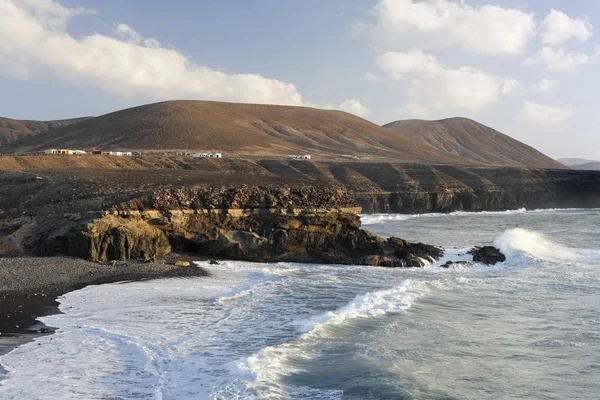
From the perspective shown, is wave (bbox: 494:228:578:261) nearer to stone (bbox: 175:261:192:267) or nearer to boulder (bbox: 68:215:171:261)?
stone (bbox: 175:261:192:267)

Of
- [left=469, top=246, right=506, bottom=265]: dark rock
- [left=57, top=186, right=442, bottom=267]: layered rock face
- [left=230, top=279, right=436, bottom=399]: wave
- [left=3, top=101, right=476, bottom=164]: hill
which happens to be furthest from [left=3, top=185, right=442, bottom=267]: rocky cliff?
[left=3, top=101, right=476, bottom=164]: hill

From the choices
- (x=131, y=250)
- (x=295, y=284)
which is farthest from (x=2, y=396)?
(x=131, y=250)

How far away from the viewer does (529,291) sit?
22469mm

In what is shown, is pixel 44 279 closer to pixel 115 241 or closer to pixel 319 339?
pixel 115 241

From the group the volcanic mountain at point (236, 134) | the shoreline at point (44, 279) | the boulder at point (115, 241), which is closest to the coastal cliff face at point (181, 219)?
the boulder at point (115, 241)

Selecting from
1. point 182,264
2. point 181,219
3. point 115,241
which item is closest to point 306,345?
point 182,264

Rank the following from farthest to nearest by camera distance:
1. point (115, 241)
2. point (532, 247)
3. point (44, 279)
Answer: point (532, 247) → point (115, 241) → point (44, 279)

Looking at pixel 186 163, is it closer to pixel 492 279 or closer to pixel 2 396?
pixel 492 279

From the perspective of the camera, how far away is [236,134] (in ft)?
389

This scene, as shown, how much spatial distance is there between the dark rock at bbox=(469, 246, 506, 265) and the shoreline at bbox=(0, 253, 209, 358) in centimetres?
1501

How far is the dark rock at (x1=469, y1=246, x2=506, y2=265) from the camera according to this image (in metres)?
30.0

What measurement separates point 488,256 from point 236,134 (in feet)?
304

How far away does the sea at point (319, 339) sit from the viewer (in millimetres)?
11375

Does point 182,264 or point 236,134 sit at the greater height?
point 236,134
